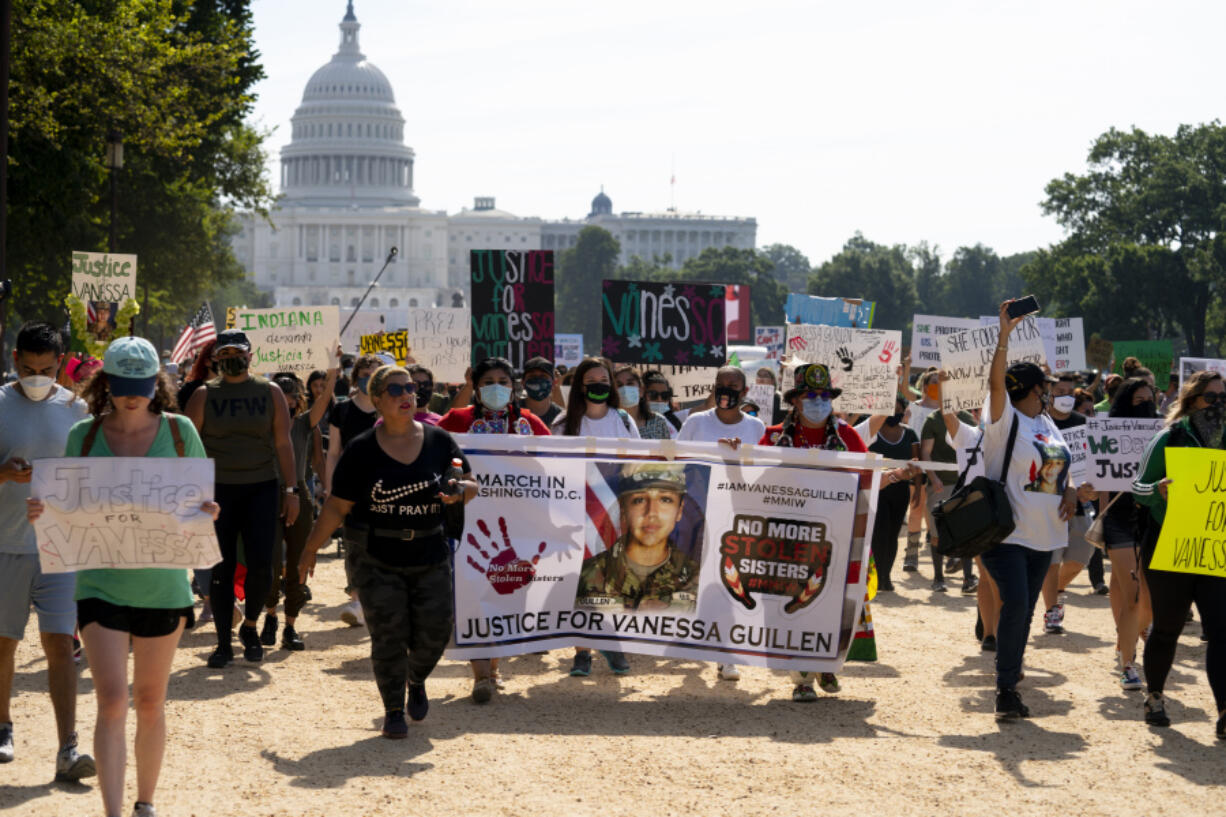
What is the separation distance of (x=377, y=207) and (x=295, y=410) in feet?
491

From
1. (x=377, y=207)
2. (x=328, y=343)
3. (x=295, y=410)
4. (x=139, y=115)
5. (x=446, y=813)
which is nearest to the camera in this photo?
(x=446, y=813)

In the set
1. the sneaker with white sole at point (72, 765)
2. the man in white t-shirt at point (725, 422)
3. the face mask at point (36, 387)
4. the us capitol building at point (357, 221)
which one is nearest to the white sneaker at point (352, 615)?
the man in white t-shirt at point (725, 422)

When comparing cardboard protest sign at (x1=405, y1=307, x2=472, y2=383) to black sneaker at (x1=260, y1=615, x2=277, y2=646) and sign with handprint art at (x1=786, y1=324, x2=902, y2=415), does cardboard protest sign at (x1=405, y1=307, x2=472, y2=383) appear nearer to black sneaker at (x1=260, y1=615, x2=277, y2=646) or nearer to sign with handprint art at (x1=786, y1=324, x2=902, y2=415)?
sign with handprint art at (x1=786, y1=324, x2=902, y2=415)

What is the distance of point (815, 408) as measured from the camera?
325 inches

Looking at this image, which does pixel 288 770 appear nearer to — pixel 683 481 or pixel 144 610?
pixel 144 610

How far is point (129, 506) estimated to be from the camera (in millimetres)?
5320

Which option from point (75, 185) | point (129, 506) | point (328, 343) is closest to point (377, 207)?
point (75, 185)

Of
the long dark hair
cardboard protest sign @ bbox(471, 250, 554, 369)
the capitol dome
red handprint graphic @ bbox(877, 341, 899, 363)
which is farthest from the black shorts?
the capitol dome

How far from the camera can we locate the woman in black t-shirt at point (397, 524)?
695 cm

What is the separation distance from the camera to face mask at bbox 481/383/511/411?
8320 millimetres

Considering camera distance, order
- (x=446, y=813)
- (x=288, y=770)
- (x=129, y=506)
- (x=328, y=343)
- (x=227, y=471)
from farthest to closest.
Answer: (x=328, y=343)
(x=227, y=471)
(x=288, y=770)
(x=446, y=813)
(x=129, y=506)

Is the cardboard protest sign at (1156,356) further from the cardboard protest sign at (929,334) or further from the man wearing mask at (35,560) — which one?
the man wearing mask at (35,560)

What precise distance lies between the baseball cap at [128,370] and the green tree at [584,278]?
124208 millimetres

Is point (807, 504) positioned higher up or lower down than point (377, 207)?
lower down
